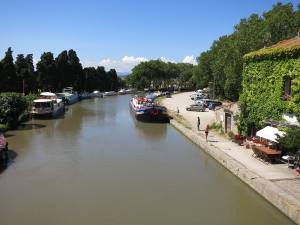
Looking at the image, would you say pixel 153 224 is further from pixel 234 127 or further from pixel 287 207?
pixel 234 127

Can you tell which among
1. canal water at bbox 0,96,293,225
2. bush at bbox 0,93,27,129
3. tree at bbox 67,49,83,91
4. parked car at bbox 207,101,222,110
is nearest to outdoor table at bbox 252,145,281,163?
canal water at bbox 0,96,293,225

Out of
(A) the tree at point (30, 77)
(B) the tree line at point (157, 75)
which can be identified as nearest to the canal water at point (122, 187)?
(A) the tree at point (30, 77)

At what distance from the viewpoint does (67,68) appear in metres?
92.1


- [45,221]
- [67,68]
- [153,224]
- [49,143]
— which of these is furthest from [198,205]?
[67,68]

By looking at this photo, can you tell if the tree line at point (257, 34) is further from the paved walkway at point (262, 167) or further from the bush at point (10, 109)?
the bush at point (10, 109)

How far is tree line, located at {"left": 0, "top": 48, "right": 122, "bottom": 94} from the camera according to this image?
64625 mm

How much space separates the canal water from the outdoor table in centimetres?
228

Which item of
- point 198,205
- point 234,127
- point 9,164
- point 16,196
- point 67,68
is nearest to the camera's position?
point 198,205

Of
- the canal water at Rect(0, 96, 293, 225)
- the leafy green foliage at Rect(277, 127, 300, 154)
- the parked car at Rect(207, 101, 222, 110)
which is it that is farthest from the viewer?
the parked car at Rect(207, 101, 222, 110)

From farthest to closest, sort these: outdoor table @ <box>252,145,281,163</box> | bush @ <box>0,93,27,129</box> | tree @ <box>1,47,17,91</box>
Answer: tree @ <box>1,47,17,91</box>, bush @ <box>0,93,27,129</box>, outdoor table @ <box>252,145,281,163</box>

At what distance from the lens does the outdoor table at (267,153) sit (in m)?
21.9

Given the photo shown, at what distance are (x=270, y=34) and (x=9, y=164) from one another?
98.7 ft

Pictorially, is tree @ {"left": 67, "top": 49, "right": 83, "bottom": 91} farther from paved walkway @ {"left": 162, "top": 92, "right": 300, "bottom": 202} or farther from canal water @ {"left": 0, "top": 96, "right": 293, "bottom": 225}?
paved walkway @ {"left": 162, "top": 92, "right": 300, "bottom": 202}

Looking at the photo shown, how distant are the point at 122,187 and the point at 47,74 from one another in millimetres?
67875
